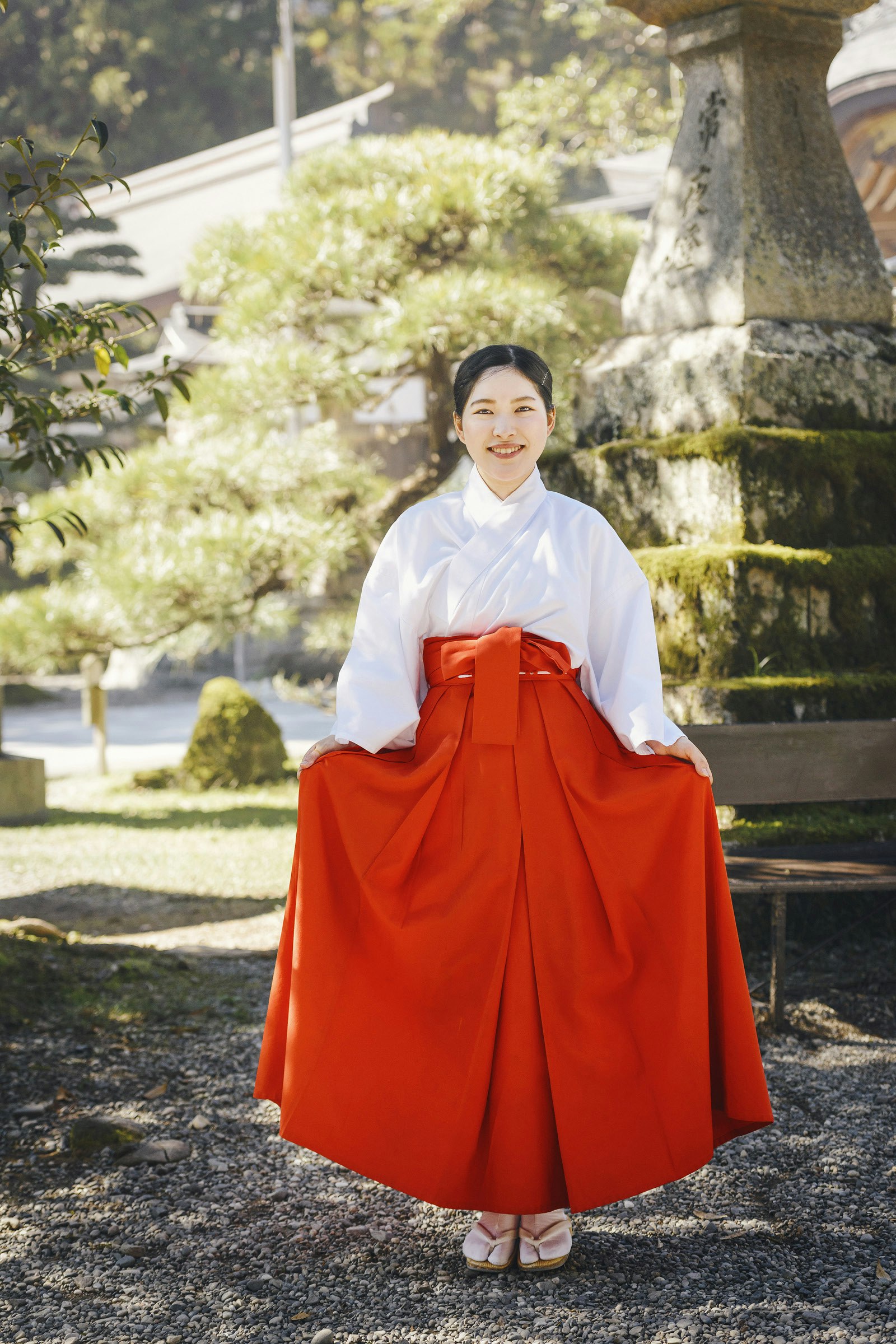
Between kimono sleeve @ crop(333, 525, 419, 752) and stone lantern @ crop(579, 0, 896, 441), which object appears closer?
kimono sleeve @ crop(333, 525, 419, 752)

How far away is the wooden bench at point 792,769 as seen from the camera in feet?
10.3

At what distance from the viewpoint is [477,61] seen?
22422mm

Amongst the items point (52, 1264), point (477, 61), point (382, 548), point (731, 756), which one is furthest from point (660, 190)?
point (477, 61)

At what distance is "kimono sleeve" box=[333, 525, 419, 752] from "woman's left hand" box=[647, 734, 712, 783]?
0.43m

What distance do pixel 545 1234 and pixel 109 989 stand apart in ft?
6.22

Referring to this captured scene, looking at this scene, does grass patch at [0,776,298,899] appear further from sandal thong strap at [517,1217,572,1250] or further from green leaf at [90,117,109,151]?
green leaf at [90,117,109,151]

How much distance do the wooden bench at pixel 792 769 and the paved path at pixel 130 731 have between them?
19.4 ft

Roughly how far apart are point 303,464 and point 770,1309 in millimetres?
5538

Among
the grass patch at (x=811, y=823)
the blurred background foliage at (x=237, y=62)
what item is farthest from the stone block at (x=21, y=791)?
the blurred background foliage at (x=237, y=62)

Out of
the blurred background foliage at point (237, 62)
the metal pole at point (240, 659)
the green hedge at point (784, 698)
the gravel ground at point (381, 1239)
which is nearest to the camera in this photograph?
the gravel ground at point (381, 1239)

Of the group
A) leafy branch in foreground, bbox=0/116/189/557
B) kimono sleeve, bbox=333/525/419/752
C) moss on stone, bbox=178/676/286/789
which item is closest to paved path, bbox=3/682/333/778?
moss on stone, bbox=178/676/286/789

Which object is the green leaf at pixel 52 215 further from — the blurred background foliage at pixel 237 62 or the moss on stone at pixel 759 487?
the blurred background foliage at pixel 237 62

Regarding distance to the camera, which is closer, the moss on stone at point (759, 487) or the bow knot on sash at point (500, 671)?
the bow knot on sash at point (500, 671)

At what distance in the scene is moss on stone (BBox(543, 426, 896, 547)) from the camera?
3.76 m
